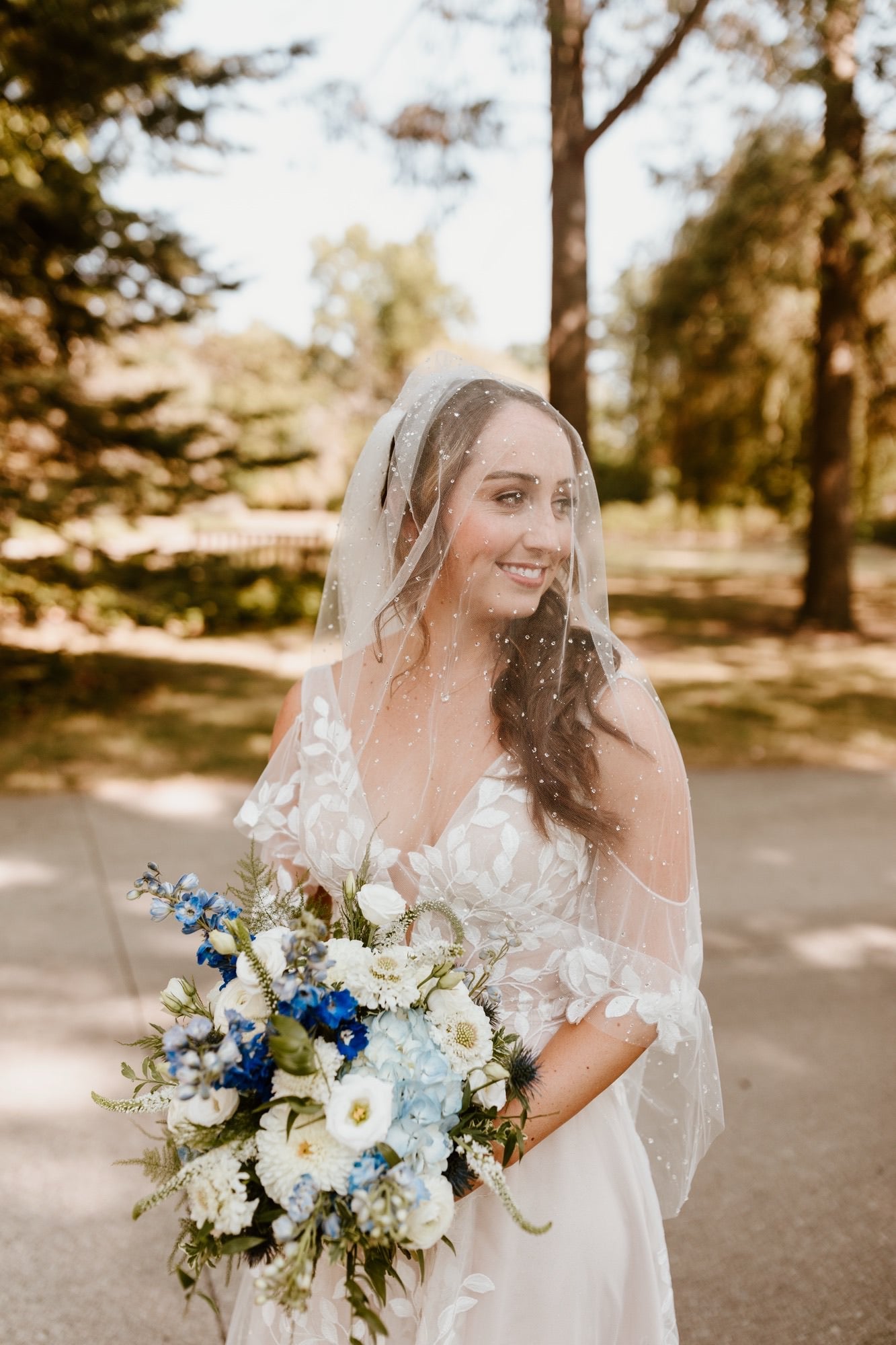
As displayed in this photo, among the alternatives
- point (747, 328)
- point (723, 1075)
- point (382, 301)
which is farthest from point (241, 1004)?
point (382, 301)

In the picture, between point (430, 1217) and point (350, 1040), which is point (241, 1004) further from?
point (430, 1217)

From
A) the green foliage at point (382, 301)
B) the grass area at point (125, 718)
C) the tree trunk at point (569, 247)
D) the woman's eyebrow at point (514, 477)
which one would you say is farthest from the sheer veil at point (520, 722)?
the green foliage at point (382, 301)

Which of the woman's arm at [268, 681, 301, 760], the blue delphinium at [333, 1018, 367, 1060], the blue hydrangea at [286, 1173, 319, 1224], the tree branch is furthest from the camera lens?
the tree branch

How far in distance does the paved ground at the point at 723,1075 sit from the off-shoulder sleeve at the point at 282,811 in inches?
40.0

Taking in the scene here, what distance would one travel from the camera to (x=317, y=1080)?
1.34 meters

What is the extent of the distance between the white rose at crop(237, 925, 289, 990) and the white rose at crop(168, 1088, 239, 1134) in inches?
5.4

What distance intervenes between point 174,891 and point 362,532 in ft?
3.48

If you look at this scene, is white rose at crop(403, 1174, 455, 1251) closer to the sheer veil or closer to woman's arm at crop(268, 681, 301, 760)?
the sheer veil

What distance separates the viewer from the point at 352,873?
1.62 metres

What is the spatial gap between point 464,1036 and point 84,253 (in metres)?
8.85

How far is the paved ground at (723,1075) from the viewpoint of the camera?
9.02ft

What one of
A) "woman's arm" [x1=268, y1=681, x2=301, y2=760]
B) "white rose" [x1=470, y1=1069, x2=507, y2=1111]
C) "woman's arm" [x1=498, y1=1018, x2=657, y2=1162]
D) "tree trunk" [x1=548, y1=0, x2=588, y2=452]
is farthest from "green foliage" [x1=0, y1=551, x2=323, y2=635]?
"white rose" [x1=470, y1=1069, x2=507, y2=1111]

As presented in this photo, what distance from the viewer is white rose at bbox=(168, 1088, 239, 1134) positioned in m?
1.33

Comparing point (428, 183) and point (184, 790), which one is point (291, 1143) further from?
point (428, 183)
